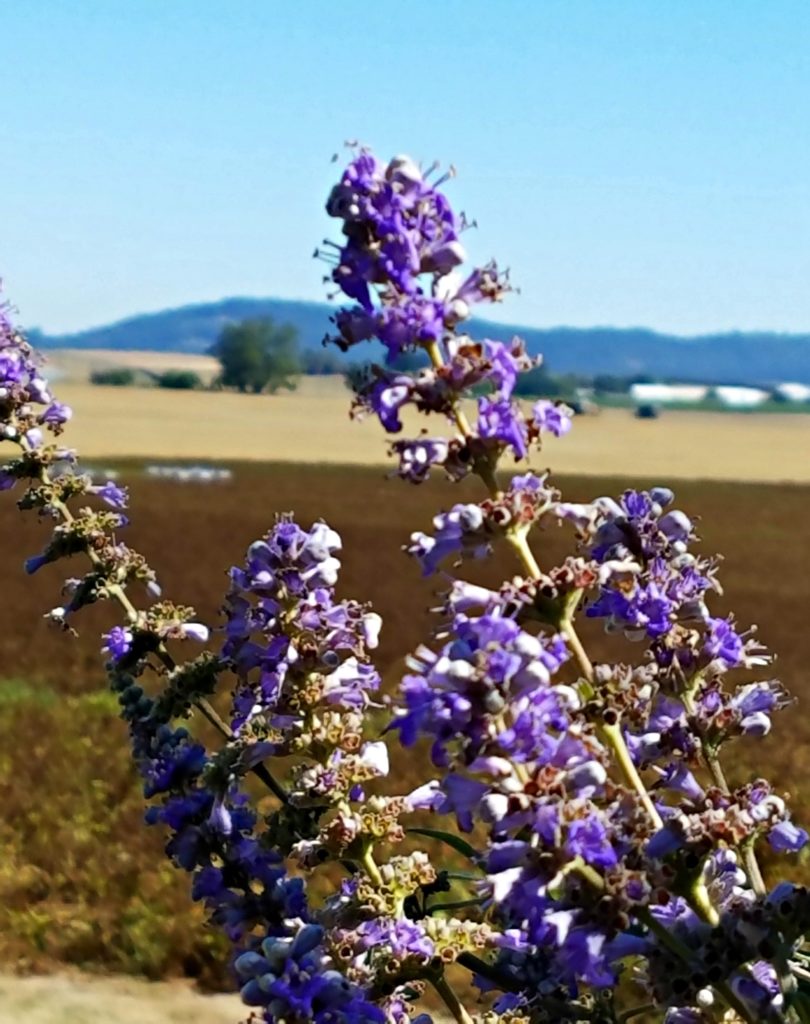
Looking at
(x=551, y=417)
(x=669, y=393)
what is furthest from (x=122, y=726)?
(x=669, y=393)

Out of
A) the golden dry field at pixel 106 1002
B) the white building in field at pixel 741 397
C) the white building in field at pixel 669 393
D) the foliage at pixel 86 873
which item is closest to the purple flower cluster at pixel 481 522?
the foliage at pixel 86 873

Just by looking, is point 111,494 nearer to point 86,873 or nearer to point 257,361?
point 86,873

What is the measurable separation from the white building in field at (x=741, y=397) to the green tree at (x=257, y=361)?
95.1ft

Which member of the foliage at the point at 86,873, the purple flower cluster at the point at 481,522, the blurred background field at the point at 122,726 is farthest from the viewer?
the blurred background field at the point at 122,726

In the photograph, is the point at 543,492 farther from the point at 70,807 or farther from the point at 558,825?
the point at 70,807

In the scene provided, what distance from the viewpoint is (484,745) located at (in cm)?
140

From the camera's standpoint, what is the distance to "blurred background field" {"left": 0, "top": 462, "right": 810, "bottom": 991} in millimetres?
8195

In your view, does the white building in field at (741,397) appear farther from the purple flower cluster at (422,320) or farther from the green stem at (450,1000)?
the purple flower cluster at (422,320)

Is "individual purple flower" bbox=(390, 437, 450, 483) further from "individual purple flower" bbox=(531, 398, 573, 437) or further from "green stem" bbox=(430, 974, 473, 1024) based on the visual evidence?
"green stem" bbox=(430, 974, 473, 1024)

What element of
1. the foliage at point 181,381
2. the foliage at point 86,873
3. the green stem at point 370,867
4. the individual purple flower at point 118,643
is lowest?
the foliage at point 86,873

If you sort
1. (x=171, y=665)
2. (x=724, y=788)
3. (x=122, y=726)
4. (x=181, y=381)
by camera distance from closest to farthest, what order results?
(x=724, y=788) → (x=171, y=665) → (x=122, y=726) → (x=181, y=381)

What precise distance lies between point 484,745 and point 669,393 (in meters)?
129

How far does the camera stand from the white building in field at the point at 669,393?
113812mm

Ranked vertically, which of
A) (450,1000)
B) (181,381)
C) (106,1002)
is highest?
(181,381)
